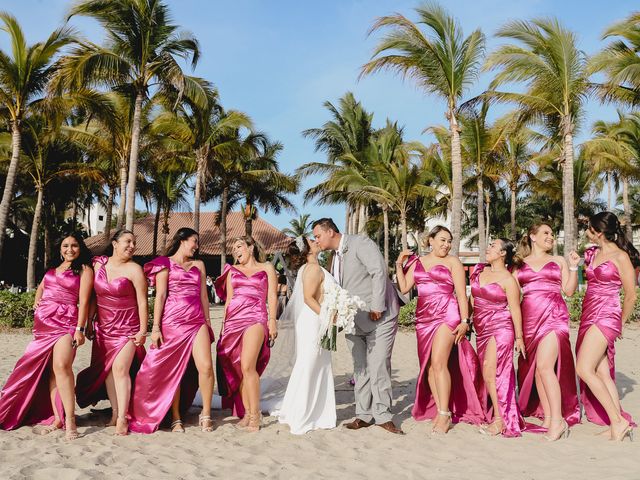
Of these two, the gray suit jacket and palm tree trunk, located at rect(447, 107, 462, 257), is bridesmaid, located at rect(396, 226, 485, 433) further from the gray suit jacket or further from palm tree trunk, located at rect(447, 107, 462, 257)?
palm tree trunk, located at rect(447, 107, 462, 257)

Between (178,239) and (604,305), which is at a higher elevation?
(178,239)

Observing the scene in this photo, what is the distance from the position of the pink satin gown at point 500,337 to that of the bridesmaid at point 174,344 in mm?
2657

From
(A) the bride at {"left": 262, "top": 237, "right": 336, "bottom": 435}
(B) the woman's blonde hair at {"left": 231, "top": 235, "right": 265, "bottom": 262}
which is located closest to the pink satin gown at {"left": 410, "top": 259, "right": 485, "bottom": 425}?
(A) the bride at {"left": 262, "top": 237, "right": 336, "bottom": 435}

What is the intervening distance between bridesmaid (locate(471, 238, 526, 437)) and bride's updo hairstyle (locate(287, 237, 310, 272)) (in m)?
1.72

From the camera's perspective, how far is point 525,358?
573 cm

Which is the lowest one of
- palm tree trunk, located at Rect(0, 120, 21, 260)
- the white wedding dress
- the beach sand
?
the beach sand

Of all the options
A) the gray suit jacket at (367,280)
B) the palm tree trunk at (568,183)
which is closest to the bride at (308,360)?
the gray suit jacket at (367,280)

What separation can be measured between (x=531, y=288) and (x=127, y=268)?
12.7 ft

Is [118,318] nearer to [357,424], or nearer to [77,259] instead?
[77,259]

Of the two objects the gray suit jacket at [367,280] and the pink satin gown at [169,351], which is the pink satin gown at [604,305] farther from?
the pink satin gown at [169,351]

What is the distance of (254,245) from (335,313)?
1167 millimetres

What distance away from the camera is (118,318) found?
17.6 feet

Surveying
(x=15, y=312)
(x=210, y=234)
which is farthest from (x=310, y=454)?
(x=210, y=234)

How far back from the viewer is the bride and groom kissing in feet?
18.3
